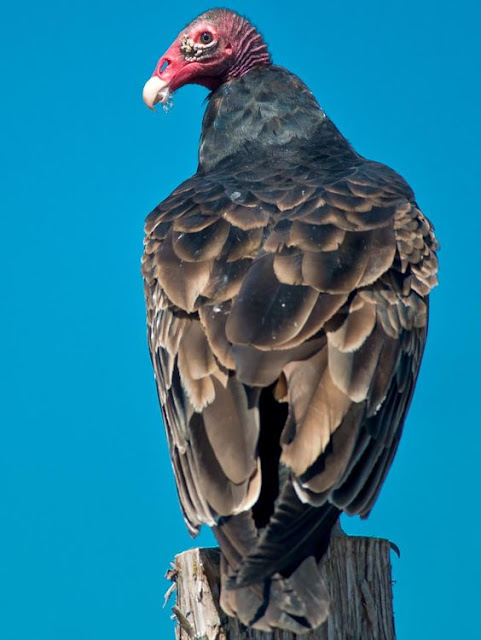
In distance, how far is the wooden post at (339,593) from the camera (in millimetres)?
5168

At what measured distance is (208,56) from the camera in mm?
8281

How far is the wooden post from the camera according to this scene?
17.0 feet

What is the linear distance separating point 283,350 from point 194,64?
376 centimetres

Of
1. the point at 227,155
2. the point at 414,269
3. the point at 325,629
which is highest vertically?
the point at 227,155

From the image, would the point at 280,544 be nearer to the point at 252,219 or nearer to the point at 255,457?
the point at 255,457

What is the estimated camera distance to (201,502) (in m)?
5.10

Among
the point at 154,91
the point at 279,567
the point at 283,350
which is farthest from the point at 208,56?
the point at 279,567

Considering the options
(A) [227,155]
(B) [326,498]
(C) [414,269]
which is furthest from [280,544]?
(A) [227,155]


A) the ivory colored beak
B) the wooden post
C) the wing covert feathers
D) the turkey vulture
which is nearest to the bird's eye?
the ivory colored beak

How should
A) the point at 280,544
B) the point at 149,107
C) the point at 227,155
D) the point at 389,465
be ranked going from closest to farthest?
the point at 280,544
the point at 389,465
the point at 227,155
the point at 149,107

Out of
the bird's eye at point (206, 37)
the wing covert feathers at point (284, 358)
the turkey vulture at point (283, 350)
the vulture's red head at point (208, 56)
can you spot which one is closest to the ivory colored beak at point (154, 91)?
the vulture's red head at point (208, 56)

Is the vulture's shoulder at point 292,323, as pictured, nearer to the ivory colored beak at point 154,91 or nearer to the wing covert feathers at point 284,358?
the wing covert feathers at point 284,358

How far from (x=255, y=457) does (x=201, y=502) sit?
0.41 metres

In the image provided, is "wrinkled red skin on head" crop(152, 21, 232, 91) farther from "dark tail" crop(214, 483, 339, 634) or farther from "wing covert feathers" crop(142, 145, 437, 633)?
"dark tail" crop(214, 483, 339, 634)
